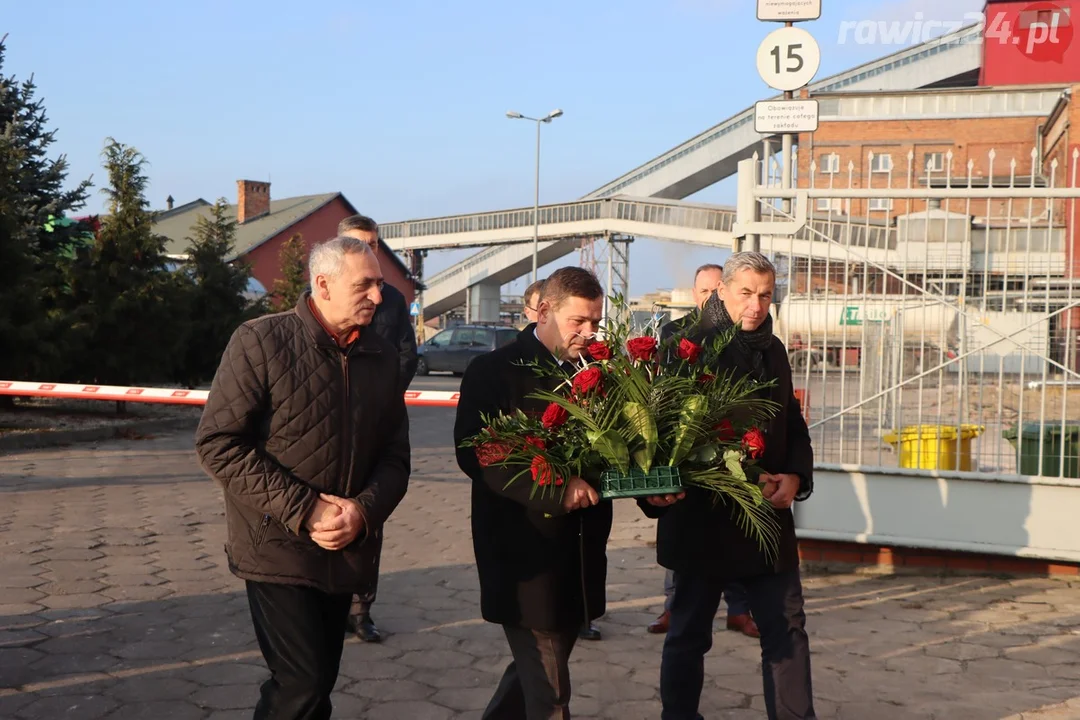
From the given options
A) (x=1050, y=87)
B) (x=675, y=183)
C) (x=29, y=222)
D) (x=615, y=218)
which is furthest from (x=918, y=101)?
(x=29, y=222)

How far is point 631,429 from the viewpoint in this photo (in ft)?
11.6

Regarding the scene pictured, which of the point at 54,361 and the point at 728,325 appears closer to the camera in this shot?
the point at 728,325

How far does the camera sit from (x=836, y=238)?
751 cm

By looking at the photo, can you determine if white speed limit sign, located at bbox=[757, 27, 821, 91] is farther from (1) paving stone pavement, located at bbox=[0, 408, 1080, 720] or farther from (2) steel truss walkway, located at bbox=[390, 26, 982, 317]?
(2) steel truss walkway, located at bbox=[390, 26, 982, 317]

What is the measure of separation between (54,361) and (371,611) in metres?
9.50

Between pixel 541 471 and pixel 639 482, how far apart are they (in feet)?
1.13

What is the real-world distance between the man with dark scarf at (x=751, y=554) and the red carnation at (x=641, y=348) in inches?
26.2

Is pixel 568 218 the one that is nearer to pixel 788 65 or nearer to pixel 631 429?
pixel 788 65

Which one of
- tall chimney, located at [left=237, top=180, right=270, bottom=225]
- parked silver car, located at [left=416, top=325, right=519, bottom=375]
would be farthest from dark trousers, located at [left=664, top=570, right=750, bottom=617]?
tall chimney, located at [left=237, top=180, right=270, bottom=225]

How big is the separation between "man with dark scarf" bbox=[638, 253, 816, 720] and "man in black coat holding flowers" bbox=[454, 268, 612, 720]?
0.55 m

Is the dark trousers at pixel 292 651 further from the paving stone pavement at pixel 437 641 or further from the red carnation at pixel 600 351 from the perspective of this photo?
the paving stone pavement at pixel 437 641

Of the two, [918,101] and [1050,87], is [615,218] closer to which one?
[918,101]

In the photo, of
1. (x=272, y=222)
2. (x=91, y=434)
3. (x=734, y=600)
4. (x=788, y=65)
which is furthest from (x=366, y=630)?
(x=272, y=222)

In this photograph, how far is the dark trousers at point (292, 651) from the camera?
347 centimetres
